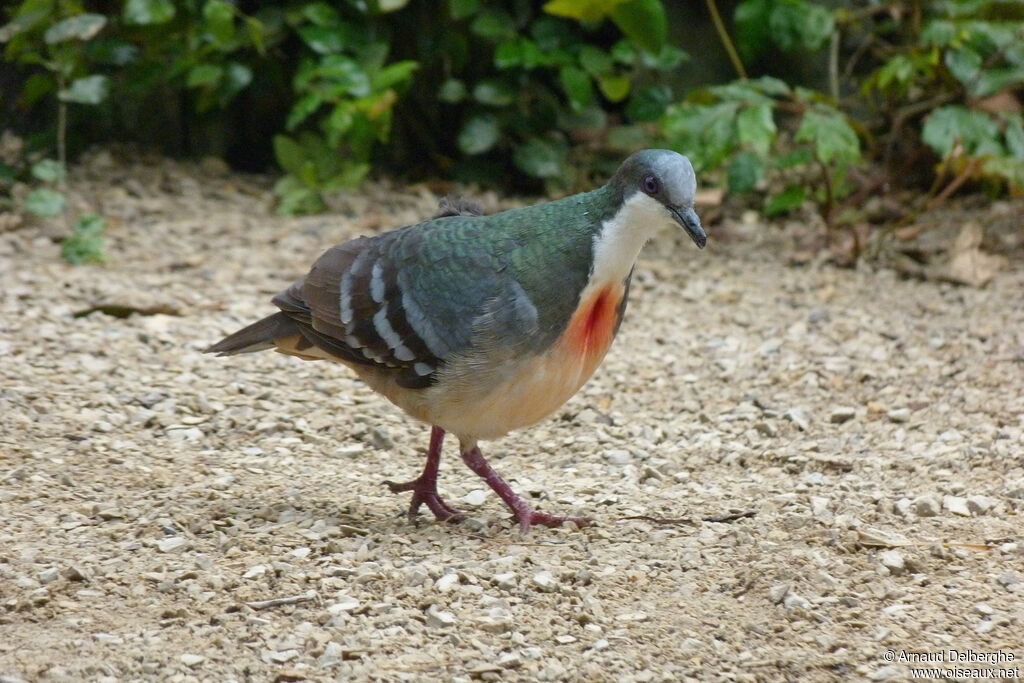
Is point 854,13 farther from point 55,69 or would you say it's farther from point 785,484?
point 55,69

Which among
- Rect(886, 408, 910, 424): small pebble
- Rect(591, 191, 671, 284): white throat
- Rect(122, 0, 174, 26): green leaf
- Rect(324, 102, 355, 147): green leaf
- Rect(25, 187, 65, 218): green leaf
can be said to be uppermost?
Rect(591, 191, 671, 284): white throat

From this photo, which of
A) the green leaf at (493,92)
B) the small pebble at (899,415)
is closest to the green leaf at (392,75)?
the green leaf at (493,92)

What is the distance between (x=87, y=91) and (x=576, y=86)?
2.76 m

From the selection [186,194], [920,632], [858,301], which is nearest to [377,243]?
[920,632]

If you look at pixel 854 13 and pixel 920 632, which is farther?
pixel 854 13

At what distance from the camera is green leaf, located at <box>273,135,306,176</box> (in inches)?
304

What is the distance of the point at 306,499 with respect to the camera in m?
4.38

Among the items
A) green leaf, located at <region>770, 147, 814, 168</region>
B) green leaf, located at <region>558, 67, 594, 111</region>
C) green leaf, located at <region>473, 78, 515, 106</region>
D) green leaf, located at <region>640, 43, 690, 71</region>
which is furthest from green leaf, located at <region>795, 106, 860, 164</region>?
green leaf, located at <region>473, 78, 515, 106</region>

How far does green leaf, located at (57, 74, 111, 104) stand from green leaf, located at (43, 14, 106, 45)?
0.90 ft

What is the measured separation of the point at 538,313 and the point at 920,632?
143 centimetres

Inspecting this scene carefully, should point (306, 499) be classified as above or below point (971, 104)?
below

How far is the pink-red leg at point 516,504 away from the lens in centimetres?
423

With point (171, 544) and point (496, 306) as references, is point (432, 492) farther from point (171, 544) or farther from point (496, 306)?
point (171, 544)

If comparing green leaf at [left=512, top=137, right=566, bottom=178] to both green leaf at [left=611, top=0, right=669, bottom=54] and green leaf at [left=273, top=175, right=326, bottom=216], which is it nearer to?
green leaf at [left=611, top=0, right=669, bottom=54]
